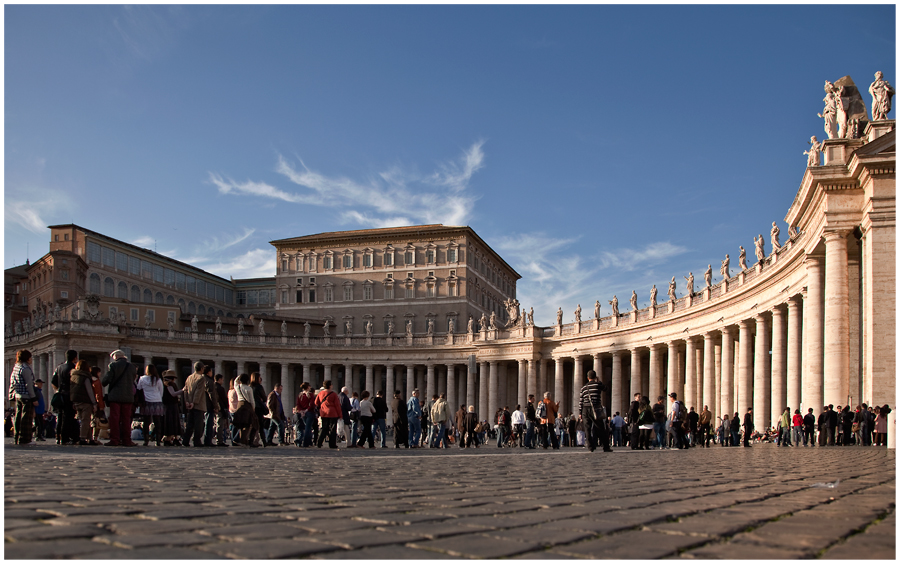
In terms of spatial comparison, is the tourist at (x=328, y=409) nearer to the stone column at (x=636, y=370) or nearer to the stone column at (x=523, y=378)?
the stone column at (x=636, y=370)

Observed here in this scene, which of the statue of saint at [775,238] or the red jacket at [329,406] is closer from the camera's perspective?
the red jacket at [329,406]

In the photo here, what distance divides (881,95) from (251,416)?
22.4 m

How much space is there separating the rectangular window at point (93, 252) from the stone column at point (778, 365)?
75322mm

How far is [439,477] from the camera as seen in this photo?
415 inches

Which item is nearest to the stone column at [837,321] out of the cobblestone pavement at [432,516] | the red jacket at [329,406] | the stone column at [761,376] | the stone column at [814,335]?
the stone column at [814,335]

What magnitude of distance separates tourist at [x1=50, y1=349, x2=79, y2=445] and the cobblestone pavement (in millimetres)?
8535

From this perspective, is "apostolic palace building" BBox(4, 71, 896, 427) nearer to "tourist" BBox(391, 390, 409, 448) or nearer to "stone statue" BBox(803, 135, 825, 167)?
"stone statue" BBox(803, 135, 825, 167)

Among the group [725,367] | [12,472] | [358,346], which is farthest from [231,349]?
[12,472]

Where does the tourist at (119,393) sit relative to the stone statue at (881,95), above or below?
below

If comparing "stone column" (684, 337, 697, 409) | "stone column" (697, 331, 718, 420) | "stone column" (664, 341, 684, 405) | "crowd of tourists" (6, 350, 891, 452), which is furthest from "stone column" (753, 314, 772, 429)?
"stone column" (664, 341, 684, 405)

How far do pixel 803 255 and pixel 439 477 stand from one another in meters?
25.7

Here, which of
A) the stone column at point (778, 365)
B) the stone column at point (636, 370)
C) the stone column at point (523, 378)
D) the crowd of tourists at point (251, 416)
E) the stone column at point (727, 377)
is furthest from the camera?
the stone column at point (523, 378)

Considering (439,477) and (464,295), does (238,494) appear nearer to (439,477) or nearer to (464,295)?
(439,477)

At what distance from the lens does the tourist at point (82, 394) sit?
715 inches
